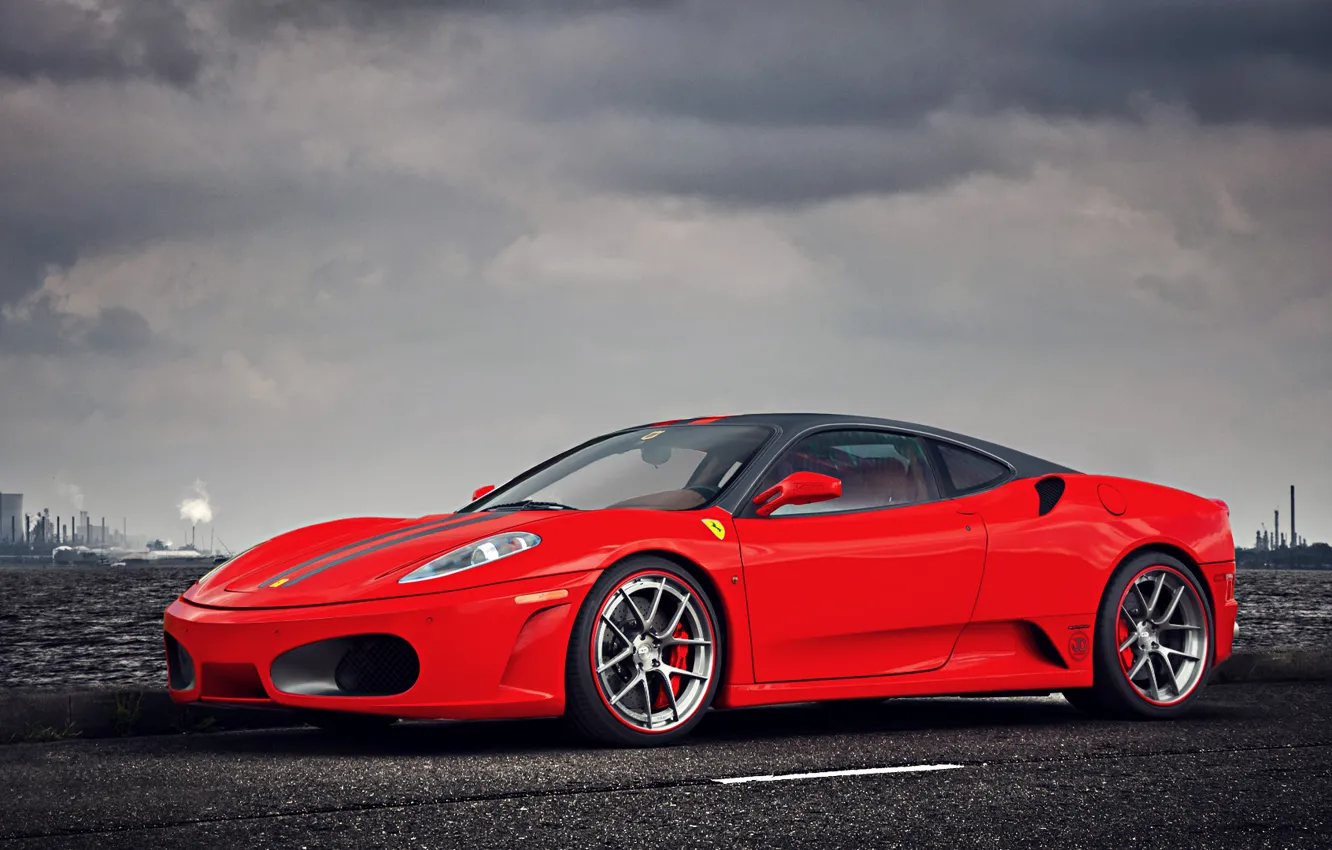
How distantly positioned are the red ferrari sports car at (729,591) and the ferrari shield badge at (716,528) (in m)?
0.01

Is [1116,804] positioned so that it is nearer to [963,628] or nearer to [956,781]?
[956,781]

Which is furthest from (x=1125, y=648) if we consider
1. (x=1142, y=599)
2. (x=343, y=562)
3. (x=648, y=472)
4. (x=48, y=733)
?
(x=48, y=733)

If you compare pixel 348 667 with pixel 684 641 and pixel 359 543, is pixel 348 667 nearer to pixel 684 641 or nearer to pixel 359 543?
pixel 359 543

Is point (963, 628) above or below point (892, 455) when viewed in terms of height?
below

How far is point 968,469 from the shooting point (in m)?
7.06

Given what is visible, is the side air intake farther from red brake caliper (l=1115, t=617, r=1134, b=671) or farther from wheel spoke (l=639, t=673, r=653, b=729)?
wheel spoke (l=639, t=673, r=653, b=729)

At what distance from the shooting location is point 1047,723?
6.78 metres

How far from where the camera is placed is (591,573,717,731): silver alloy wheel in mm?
5613

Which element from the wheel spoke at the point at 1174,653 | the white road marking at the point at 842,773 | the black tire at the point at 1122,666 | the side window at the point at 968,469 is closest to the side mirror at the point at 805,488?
the side window at the point at 968,469

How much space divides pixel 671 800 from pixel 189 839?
52.8 inches

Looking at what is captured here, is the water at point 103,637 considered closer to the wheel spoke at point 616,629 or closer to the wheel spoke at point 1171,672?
the wheel spoke at point 616,629

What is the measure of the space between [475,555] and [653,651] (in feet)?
2.56

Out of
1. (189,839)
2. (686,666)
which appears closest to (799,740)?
(686,666)

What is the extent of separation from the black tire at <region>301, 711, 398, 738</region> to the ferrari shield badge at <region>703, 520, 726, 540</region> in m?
1.55
